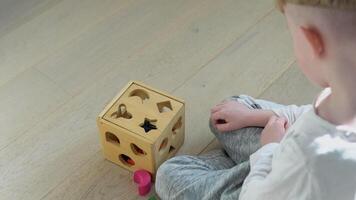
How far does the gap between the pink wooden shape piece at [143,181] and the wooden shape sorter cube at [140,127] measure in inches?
0.5

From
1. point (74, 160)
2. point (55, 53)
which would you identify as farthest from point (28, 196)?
point (55, 53)

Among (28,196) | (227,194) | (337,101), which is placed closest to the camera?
(337,101)

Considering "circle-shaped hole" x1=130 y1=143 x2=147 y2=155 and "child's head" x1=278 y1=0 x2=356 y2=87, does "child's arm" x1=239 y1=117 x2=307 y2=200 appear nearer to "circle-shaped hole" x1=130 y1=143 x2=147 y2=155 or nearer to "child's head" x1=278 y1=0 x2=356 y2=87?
"child's head" x1=278 y1=0 x2=356 y2=87

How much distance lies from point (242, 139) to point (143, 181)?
0.21 m

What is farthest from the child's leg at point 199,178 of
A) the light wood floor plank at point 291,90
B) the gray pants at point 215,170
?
the light wood floor plank at point 291,90

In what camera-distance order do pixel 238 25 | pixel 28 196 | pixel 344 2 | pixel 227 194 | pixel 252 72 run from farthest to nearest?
pixel 238 25 < pixel 252 72 < pixel 28 196 < pixel 227 194 < pixel 344 2

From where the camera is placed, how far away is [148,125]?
1072 mm

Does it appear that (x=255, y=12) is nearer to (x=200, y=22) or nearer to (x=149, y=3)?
(x=200, y=22)

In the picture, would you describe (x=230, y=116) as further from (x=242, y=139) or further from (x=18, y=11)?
(x=18, y=11)

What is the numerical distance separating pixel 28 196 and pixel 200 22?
2.01ft

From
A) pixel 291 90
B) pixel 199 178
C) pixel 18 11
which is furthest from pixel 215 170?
pixel 18 11

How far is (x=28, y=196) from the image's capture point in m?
1.10

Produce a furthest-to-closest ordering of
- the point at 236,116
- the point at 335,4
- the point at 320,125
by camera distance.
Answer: the point at 236,116 → the point at 320,125 → the point at 335,4

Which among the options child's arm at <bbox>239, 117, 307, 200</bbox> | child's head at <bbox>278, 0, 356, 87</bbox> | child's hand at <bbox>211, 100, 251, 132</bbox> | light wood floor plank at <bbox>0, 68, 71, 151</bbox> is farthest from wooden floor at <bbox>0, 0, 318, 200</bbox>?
child's head at <bbox>278, 0, 356, 87</bbox>
